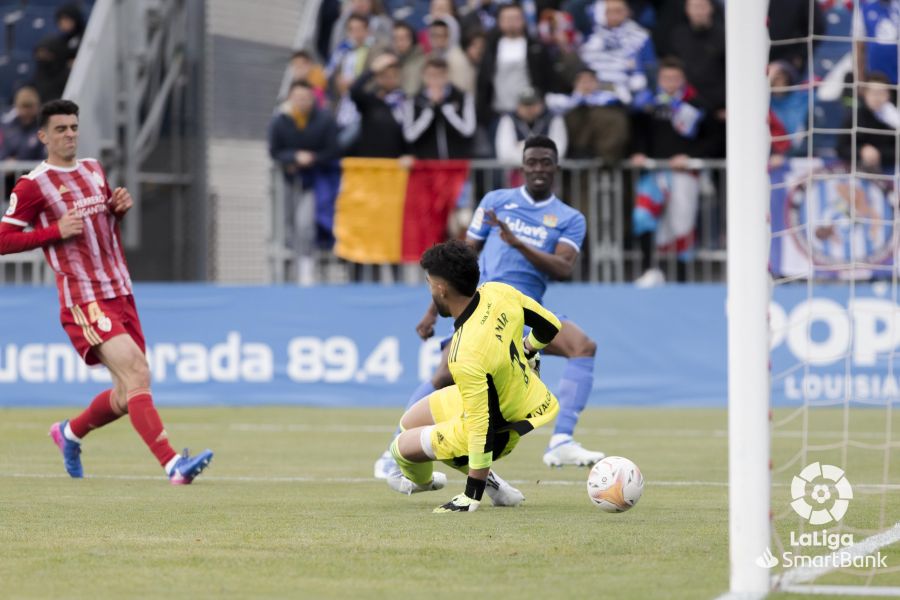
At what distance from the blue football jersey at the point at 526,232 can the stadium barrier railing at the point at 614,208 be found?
7.04 metres

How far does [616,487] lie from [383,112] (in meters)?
11.0

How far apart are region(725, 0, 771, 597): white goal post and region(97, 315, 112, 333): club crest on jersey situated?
17.6ft

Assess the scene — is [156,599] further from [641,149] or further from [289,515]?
[641,149]

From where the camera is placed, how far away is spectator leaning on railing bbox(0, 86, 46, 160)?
63.1 feet

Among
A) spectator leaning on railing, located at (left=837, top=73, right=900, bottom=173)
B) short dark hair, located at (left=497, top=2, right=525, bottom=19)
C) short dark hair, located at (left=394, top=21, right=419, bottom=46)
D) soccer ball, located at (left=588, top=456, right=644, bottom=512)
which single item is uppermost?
short dark hair, located at (left=497, top=2, right=525, bottom=19)

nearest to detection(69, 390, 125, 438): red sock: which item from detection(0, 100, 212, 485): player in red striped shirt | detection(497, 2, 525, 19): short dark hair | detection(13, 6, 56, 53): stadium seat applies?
detection(0, 100, 212, 485): player in red striped shirt

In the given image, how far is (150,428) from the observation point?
9.59 meters

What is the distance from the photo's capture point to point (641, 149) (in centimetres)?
1809

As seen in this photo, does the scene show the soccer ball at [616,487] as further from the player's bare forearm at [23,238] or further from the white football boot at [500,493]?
the player's bare forearm at [23,238]

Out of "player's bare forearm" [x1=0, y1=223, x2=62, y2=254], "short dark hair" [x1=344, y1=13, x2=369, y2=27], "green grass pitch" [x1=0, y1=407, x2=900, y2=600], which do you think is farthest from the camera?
"short dark hair" [x1=344, y1=13, x2=369, y2=27]

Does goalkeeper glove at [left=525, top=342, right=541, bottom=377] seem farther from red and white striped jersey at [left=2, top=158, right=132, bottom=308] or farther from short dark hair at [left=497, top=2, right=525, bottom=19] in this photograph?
short dark hair at [left=497, top=2, right=525, bottom=19]

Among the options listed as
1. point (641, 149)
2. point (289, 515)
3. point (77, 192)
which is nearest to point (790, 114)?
point (641, 149)

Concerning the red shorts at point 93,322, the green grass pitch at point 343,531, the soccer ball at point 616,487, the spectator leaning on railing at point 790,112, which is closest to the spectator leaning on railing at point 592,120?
the spectator leaning on railing at point 790,112

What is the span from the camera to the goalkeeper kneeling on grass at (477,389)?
25.3 ft
